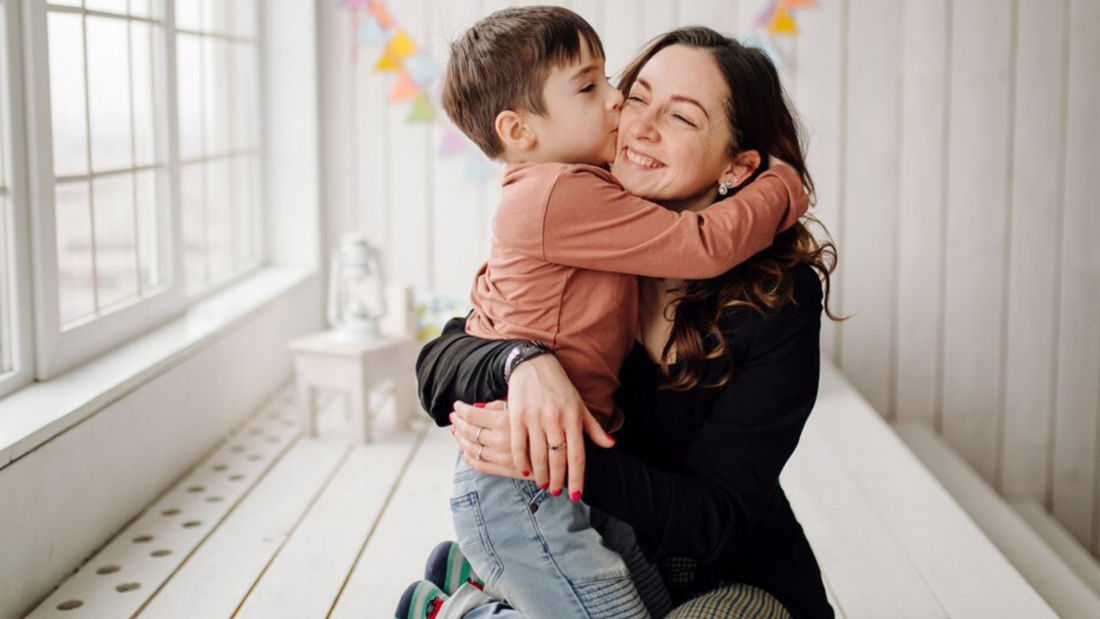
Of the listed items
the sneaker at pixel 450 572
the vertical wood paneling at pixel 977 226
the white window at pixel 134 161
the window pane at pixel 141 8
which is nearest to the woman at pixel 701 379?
the sneaker at pixel 450 572

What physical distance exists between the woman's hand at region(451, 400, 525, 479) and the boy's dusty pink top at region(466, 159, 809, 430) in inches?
5.2

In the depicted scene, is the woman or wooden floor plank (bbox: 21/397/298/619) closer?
the woman

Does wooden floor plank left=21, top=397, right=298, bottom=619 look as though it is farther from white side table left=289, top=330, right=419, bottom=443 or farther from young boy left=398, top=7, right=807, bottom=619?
young boy left=398, top=7, right=807, bottom=619

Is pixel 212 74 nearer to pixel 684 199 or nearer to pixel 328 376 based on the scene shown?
pixel 328 376

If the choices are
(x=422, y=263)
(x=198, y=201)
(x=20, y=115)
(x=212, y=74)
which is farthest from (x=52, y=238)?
(x=422, y=263)

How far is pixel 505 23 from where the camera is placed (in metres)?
1.78

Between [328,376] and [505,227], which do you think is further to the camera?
[328,376]

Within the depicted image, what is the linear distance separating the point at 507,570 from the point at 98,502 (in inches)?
49.5

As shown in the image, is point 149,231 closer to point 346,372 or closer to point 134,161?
point 134,161

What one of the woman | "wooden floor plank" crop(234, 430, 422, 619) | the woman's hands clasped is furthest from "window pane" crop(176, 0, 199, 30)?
the woman's hands clasped

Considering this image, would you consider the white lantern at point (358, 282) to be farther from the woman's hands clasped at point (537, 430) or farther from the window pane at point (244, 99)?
the woman's hands clasped at point (537, 430)

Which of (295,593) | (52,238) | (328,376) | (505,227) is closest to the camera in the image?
(505,227)

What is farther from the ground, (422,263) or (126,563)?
(422,263)

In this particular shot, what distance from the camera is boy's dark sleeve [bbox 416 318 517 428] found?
1.71 metres
